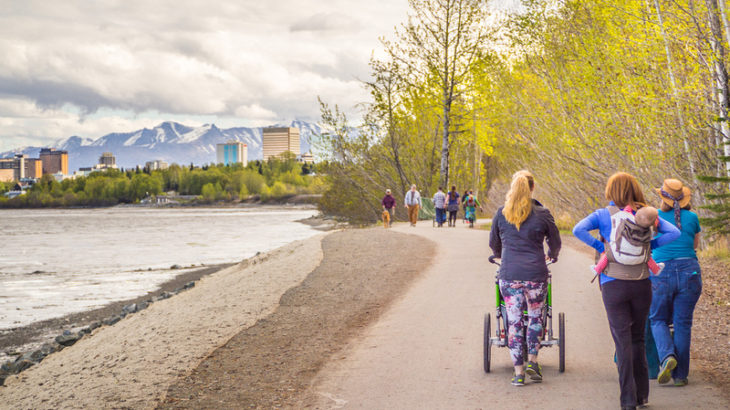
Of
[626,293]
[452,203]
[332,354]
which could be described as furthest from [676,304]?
[452,203]

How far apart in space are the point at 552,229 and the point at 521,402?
158 centimetres

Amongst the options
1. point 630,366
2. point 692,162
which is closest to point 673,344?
point 630,366

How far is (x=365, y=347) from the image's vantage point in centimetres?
904

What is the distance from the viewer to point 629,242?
577 centimetres

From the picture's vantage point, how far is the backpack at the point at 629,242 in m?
5.76

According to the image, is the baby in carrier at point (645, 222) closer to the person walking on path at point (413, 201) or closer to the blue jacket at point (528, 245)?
the blue jacket at point (528, 245)

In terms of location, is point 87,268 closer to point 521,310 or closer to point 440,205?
point 440,205

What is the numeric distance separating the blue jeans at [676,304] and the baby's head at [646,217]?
111 cm

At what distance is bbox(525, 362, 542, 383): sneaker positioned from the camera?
6.80 m

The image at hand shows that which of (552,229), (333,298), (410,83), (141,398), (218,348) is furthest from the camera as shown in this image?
(410,83)

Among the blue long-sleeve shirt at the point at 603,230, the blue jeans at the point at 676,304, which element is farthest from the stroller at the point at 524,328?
the blue long-sleeve shirt at the point at 603,230

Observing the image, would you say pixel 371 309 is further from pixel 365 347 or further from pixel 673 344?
pixel 673 344

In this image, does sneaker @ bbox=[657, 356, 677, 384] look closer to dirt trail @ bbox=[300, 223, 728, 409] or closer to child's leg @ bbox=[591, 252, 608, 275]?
dirt trail @ bbox=[300, 223, 728, 409]

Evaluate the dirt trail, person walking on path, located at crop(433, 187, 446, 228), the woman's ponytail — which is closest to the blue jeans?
the dirt trail
